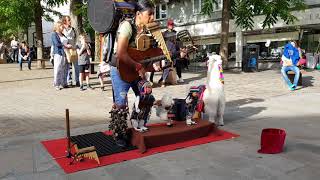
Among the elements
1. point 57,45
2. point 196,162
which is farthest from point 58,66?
point 196,162

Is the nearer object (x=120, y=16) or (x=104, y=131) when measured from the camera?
(x=120, y=16)

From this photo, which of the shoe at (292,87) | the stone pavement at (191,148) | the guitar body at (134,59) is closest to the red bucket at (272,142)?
the stone pavement at (191,148)

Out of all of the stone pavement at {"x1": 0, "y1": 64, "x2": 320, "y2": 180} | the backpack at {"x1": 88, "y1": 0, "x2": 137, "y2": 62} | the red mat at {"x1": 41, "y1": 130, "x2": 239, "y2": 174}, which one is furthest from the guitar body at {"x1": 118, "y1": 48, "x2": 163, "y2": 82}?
the stone pavement at {"x1": 0, "y1": 64, "x2": 320, "y2": 180}

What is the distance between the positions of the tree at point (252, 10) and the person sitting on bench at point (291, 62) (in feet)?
16.0

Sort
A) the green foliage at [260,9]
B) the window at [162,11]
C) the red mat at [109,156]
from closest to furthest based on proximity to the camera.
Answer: the red mat at [109,156]
the green foliage at [260,9]
the window at [162,11]

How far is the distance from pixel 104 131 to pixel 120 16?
2267 millimetres

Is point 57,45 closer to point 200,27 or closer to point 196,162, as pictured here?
point 196,162

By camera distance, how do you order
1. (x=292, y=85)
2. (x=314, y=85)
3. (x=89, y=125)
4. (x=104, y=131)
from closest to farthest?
(x=104, y=131) < (x=89, y=125) < (x=292, y=85) < (x=314, y=85)

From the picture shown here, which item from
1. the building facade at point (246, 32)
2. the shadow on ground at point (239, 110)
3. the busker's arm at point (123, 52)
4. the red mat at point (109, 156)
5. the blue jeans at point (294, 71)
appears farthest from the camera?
the building facade at point (246, 32)

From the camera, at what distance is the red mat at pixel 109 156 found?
4910mm

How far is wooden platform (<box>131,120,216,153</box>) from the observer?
18.0ft

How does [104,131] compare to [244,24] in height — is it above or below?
below

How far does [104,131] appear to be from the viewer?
672 cm

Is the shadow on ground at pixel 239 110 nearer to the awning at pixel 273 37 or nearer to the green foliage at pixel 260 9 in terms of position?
the green foliage at pixel 260 9
